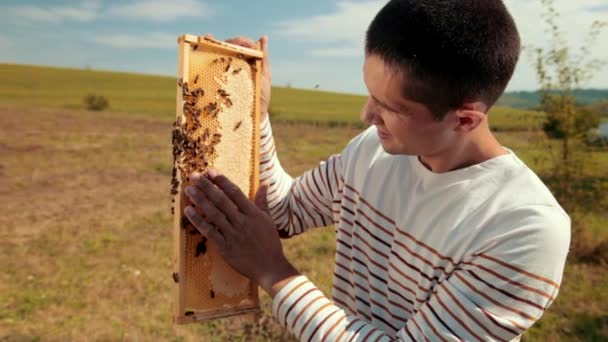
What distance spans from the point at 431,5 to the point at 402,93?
295mm

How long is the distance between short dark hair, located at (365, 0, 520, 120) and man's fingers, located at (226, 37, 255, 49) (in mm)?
780

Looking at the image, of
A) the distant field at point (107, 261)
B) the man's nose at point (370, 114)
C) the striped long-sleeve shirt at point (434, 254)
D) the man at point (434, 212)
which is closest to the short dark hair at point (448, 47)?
the man at point (434, 212)

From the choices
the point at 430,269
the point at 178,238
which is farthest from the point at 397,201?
the point at 178,238

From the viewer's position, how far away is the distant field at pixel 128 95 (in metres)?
44.7

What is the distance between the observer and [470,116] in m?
1.72

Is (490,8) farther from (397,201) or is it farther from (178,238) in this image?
(178,238)

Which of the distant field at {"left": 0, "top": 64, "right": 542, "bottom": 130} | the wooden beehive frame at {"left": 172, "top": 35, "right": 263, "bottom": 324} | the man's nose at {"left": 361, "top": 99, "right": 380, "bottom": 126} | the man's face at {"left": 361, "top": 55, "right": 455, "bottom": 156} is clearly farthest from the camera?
the distant field at {"left": 0, "top": 64, "right": 542, "bottom": 130}

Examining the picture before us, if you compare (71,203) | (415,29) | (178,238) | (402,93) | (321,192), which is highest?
(415,29)

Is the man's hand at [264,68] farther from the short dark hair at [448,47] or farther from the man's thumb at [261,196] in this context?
the short dark hair at [448,47]

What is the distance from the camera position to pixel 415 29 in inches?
62.8

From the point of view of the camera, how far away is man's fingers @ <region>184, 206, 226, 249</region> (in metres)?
1.85

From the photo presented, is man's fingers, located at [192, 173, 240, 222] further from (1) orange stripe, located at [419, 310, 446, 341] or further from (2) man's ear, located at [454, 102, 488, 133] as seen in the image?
(2) man's ear, located at [454, 102, 488, 133]

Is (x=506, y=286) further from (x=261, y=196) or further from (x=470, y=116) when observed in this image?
(x=261, y=196)

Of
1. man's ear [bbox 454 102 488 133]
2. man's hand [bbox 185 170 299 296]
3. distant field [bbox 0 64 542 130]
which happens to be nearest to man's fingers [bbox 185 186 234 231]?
man's hand [bbox 185 170 299 296]
